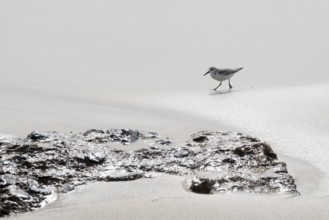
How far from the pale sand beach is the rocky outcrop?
0.34 feet

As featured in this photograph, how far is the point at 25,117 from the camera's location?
4.21 m

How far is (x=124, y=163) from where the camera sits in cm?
309

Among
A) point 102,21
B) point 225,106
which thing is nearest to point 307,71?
point 225,106

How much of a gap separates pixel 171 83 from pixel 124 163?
249cm

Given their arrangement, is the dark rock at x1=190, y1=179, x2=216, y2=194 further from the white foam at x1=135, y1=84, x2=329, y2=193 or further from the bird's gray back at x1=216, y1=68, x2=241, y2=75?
the bird's gray back at x1=216, y1=68, x2=241, y2=75

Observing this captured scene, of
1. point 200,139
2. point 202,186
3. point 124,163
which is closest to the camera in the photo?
point 202,186

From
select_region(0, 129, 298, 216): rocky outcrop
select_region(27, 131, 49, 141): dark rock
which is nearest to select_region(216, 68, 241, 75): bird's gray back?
select_region(0, 129, 298, 216): rocky outcrop

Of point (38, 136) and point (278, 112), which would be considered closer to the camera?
point (38, 136)

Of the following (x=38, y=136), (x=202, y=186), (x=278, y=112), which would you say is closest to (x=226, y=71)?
(x=278, y=112)

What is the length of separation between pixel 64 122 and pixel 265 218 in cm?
199

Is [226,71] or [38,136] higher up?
[226,71]

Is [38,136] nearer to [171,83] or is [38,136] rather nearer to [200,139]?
[200,139]

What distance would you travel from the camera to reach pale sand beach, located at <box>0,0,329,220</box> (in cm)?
272

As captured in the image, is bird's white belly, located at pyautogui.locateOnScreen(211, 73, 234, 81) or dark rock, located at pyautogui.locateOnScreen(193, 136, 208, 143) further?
bird's white belly, located at pyautogui.locateOnScreen(211, 73, 234, 81)
